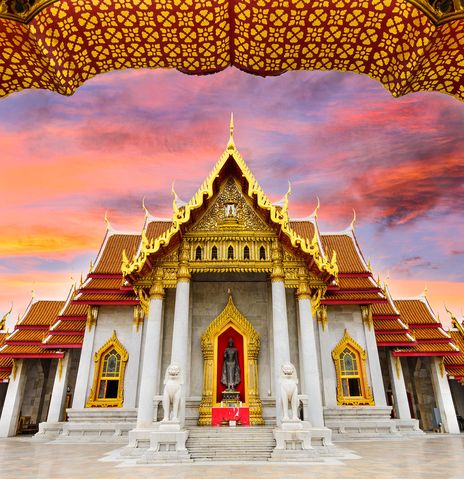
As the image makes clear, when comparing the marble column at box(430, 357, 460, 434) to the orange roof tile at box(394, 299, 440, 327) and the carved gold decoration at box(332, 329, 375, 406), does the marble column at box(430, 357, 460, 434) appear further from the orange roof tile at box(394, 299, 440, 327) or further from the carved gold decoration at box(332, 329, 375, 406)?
the carved gold decoration at box(332, 329, 375, 406)

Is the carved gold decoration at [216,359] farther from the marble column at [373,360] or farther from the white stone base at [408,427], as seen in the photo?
the white stone base at [408,427]

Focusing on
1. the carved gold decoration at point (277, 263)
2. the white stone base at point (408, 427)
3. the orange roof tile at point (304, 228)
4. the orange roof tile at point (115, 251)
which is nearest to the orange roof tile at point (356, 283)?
the orange roof tile at point (304, 228)

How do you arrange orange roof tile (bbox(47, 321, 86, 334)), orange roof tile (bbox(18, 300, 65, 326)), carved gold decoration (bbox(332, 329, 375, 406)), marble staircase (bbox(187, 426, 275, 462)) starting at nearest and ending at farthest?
marble staircase (bbox(187, 426, 275, 462)), carved gold decoration (bbox(332, 329, 375, 406)), orange roof tile (bbox(47, 321, 86, 334)), orange roof tile (bbox(18, 300, 65, 326))

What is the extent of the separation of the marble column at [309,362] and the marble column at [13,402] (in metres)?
12.9

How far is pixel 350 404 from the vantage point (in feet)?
41.5

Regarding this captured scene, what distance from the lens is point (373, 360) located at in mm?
13336

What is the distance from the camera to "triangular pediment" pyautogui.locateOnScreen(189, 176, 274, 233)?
429 inches

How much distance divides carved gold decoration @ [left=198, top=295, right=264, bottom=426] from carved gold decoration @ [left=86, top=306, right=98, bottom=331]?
4947mm

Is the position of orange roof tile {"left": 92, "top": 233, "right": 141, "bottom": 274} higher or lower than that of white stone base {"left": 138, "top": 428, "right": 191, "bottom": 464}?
higher

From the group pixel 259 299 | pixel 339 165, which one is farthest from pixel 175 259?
pixel 339 165

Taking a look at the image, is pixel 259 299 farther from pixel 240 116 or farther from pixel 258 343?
pixel 240 116

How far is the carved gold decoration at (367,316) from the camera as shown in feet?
45.8

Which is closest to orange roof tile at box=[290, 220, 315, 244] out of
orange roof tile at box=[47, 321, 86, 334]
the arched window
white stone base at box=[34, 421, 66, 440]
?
the arched window

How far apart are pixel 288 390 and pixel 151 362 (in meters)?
3.42
